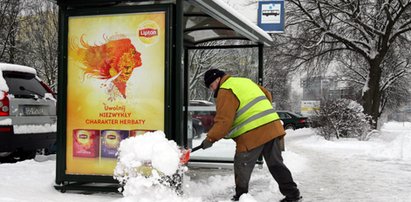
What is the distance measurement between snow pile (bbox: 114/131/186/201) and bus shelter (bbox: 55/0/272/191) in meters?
0.57

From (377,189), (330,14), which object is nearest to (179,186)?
(377,189)

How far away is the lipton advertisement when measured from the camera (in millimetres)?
5176

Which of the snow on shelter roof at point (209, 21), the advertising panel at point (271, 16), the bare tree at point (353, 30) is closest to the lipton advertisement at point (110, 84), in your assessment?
the snow on shelter roof at point (209, 21)

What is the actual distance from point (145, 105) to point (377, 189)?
12.4 ft

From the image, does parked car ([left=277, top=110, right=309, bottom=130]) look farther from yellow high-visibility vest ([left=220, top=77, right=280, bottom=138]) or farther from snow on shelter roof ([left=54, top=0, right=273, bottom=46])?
yellow high-visibility vest ([left=220, top=77, right=280, bottom=138])

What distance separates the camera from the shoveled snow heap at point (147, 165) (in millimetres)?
4426

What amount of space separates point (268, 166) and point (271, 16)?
7.60 meters

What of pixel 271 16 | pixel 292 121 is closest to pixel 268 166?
pixel 271 16

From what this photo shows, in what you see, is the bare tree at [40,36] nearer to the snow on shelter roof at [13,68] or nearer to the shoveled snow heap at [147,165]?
the snow on shelter roof at [13,68]

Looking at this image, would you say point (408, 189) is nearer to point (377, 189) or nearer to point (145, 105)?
point (377, 189)

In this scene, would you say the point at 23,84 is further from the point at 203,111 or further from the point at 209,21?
the point at 203,111

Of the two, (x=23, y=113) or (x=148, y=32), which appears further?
(x=23, y=113)

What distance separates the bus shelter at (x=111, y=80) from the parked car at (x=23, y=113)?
2220mm

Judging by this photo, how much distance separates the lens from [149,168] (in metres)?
4.50
